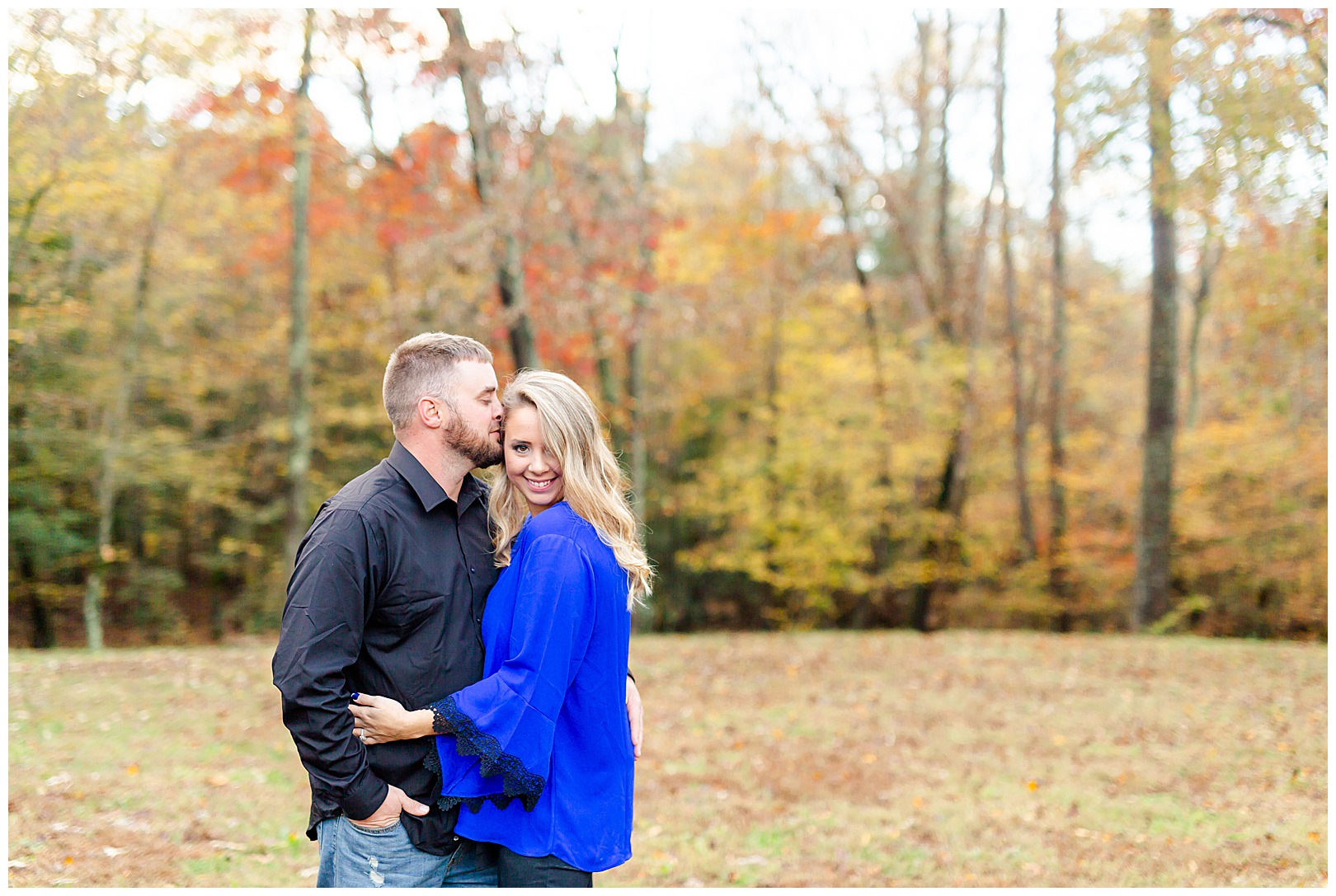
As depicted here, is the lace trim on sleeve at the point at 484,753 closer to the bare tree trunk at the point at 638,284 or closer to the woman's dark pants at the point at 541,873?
the woman's dark pants at the point at 541,873

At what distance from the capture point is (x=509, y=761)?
233 cm

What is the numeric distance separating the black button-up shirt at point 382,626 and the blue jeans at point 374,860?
3cm

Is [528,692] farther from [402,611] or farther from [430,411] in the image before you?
[430,411]

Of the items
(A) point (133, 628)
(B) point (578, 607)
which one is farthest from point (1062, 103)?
(A) point (133, 628)

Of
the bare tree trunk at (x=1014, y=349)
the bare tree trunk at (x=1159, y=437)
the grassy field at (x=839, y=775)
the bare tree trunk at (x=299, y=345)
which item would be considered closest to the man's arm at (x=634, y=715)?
the grassy field at (x=839, y=775)

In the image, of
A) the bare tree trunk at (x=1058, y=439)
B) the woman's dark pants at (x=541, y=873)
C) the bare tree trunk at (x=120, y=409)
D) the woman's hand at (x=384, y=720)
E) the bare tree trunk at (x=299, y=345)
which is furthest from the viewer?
the bare tree trunk at (x=1058, y=439)

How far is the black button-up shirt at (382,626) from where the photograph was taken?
7.18ft

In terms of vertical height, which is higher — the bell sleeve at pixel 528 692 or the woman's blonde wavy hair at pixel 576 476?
the woman's blonde wavy hair at pixel 576 476

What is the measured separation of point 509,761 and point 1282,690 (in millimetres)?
9208

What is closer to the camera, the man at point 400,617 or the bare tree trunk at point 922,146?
the man at point 400,617

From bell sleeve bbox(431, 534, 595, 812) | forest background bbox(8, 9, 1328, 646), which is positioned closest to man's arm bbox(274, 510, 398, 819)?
bell sleeve bbox(431, 534, 595, 812)

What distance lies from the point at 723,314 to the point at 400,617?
440 inches

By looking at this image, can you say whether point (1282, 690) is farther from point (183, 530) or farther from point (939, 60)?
point (183, 530)

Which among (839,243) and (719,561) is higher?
(839,243)
